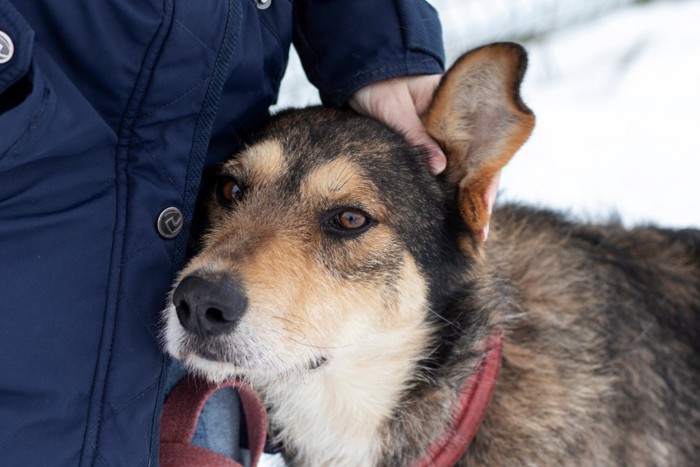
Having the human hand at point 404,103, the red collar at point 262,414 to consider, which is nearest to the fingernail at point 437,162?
the human hand at point 404,103

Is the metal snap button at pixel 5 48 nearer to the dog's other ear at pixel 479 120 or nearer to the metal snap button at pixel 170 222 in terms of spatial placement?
the metal snap button at pixel 170 222

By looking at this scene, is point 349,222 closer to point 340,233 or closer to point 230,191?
point 340,233

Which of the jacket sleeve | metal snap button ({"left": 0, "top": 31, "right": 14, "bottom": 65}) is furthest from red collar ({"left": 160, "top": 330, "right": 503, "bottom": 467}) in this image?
metal snap button ({"left": 0, "top": 31, "right": 14, "bottom": 65})

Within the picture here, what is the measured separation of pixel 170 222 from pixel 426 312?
3.25 feet

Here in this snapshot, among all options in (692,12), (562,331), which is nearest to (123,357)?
(562,331)

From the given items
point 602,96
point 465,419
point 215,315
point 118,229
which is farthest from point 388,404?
point 602,96

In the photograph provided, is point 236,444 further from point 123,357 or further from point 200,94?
point 200,94

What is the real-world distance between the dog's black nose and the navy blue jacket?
0.34 ft

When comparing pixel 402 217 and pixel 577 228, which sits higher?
pixel 402 217

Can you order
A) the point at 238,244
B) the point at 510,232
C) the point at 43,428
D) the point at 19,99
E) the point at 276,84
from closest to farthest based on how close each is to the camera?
the point at 19,99 → the point at 43,428 → the point at 238,244 → the point at 276,84 → the point at 510,232

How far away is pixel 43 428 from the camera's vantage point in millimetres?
1746

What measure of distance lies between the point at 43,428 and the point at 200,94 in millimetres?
944

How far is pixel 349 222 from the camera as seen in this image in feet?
7.73

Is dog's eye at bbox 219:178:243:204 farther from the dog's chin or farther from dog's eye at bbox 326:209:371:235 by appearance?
the dog's chin
